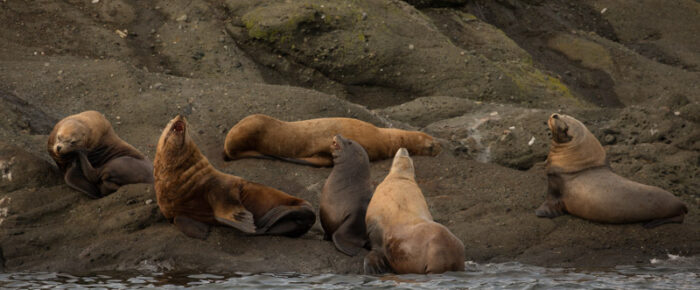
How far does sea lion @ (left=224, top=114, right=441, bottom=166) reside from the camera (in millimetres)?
11195

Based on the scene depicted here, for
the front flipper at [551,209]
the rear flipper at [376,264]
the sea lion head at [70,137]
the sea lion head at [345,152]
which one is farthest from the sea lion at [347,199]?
the sea lion head at [70,137]

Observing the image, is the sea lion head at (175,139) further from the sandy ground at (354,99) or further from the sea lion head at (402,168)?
the sea lion head at (402,168)

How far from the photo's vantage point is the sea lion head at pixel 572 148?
9906 millimetres

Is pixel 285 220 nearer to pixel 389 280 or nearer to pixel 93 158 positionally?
pixel 389 280

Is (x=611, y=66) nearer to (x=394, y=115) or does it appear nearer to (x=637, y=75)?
(x=637, y=75)

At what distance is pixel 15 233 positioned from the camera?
27.5 feet

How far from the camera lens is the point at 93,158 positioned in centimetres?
959

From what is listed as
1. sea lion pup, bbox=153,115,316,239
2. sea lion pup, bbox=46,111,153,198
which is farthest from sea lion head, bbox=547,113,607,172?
sea lion pup, bbox=46,111,153,198

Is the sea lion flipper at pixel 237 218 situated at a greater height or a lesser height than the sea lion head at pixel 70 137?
lesser

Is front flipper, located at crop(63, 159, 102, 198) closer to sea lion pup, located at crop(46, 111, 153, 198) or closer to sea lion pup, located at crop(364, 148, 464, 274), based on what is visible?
sea lion pup, located at crop(46, 111, 153, 198)

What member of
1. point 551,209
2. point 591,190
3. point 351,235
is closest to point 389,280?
point 351,235

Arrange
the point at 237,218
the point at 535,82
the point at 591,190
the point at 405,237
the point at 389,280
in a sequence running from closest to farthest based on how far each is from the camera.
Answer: the point at 389,280, the point at 405,237, the point at 237,218, the point at 591,190, the point at 535,82

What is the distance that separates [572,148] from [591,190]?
2.66 feet

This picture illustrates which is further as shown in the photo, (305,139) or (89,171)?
(305,139)
